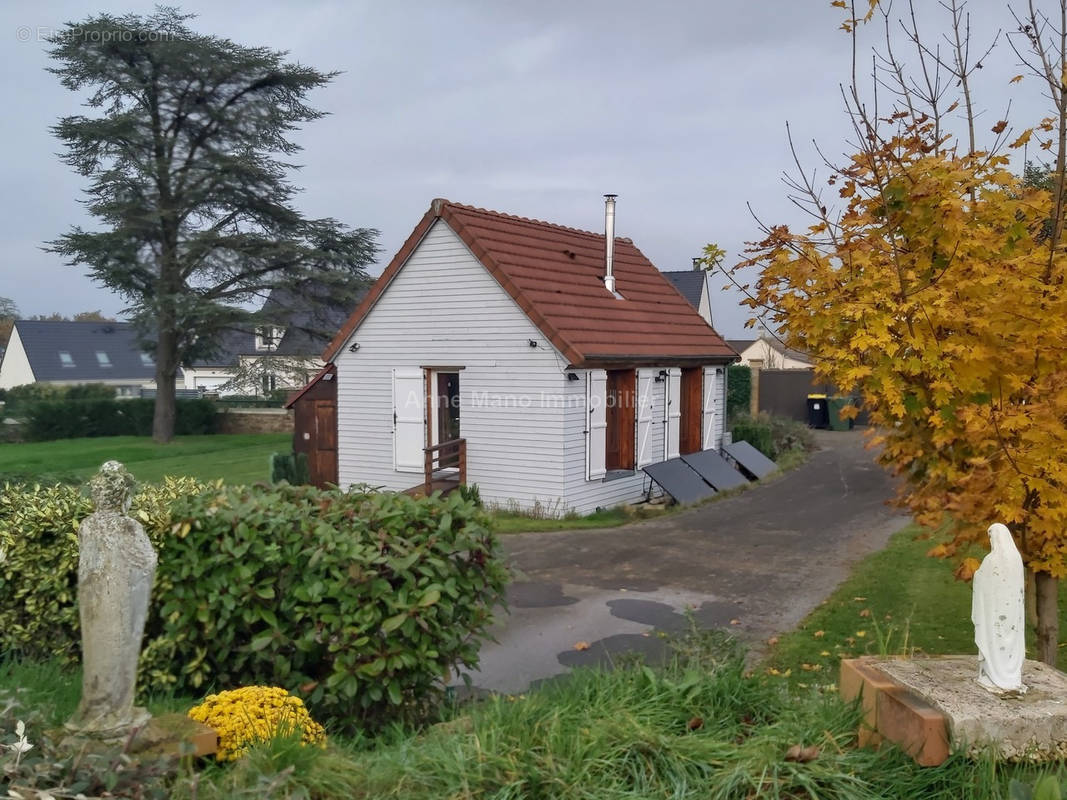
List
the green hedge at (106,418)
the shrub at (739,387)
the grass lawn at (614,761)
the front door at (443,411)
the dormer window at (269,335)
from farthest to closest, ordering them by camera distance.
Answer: the green hedge at (106,418)
the dormer window at (269,335)
the shrub at (739,387)
the front door at (443,411)
the grass lawn at (614,761)

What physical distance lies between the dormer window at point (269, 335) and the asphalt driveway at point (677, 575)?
20.0 m

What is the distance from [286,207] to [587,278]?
1774cm

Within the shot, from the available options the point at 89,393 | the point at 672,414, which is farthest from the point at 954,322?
the point at 89,393

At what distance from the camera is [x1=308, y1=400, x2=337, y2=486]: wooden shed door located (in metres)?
16.9

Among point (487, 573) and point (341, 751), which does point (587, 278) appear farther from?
point (341, 751)

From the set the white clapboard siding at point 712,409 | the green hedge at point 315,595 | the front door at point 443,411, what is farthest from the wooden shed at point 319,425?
the green hedge at point 315,595

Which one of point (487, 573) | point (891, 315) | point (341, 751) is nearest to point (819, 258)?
point (891, 315)

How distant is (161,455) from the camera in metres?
27.3

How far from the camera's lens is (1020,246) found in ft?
18.3

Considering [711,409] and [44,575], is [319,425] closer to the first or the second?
[711,409]

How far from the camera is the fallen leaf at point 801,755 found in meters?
3.76

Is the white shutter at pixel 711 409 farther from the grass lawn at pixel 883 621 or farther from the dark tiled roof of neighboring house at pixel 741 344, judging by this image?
the dark tiled roof of neighboring house at pixel 741 344

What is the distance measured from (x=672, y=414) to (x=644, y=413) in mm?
1202

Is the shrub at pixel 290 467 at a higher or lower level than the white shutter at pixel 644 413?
lower
